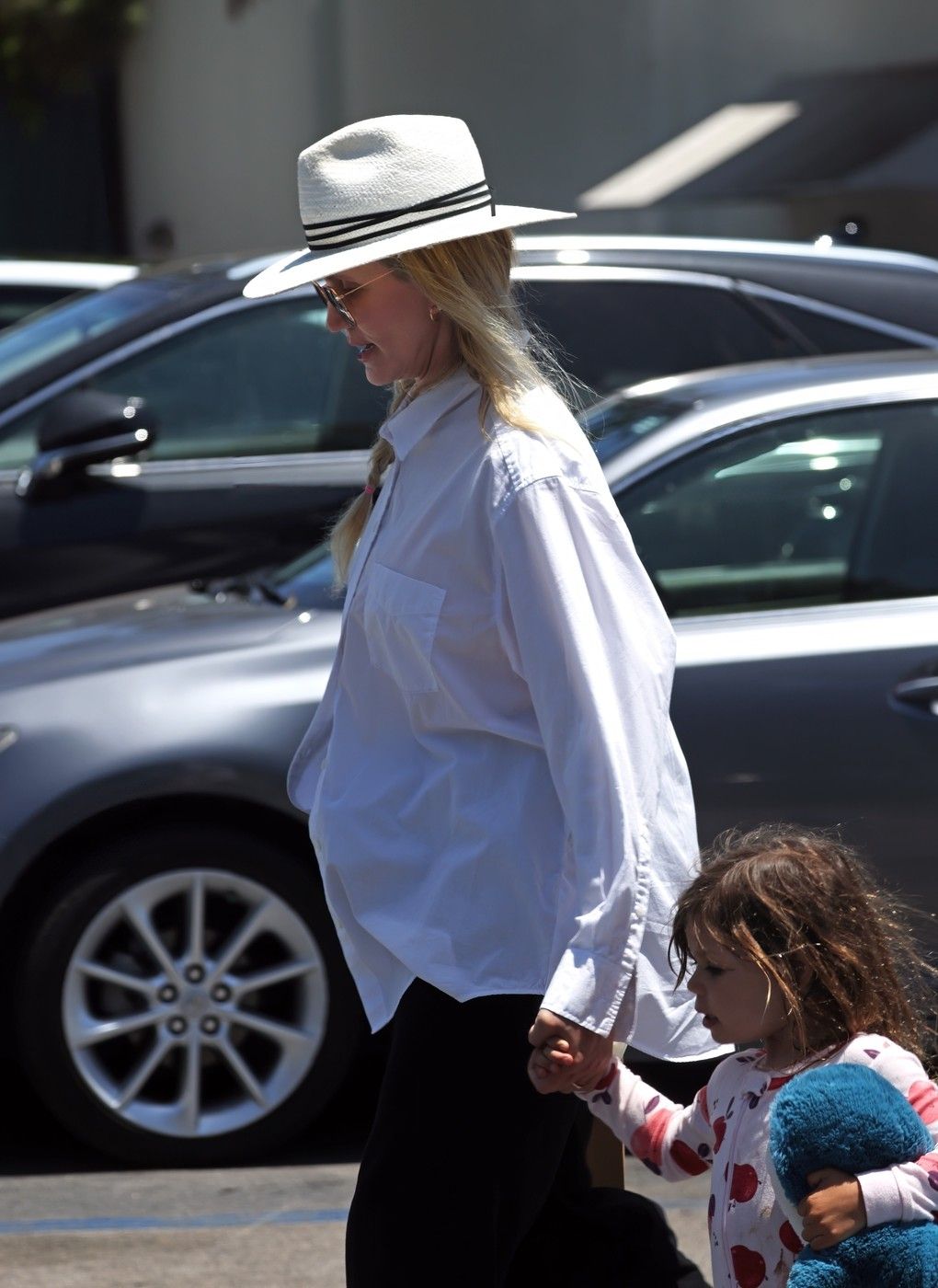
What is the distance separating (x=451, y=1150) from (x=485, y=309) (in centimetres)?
95

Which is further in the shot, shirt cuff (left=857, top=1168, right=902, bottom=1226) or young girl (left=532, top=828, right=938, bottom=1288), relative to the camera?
young girl (left=532, top=828, right=938, bottom=1288)

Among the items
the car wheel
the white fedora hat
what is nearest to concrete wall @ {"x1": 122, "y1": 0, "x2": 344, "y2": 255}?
the car wheel

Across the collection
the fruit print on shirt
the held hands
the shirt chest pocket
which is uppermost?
the shirt chest pocket

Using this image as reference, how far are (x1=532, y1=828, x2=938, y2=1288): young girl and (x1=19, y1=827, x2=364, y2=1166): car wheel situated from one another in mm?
1897

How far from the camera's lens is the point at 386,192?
7.44ft

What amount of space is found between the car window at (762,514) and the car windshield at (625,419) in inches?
5.8

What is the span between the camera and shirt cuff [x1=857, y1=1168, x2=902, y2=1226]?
1.91m

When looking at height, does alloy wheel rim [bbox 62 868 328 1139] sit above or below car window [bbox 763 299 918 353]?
below

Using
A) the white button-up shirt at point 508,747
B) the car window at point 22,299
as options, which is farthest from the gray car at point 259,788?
the car window at point 22,299

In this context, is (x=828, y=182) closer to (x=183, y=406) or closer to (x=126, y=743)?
(x=183, y=406)

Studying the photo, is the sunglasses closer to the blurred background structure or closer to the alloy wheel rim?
the alloy wheel rim

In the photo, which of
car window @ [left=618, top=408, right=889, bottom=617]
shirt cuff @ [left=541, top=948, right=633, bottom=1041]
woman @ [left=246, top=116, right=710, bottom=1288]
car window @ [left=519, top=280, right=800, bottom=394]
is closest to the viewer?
shirt cuff @ [left=541, top=948, right=633, bottom=1041]

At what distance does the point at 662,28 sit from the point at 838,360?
541 inches

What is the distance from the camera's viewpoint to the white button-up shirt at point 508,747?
2.11 metres
